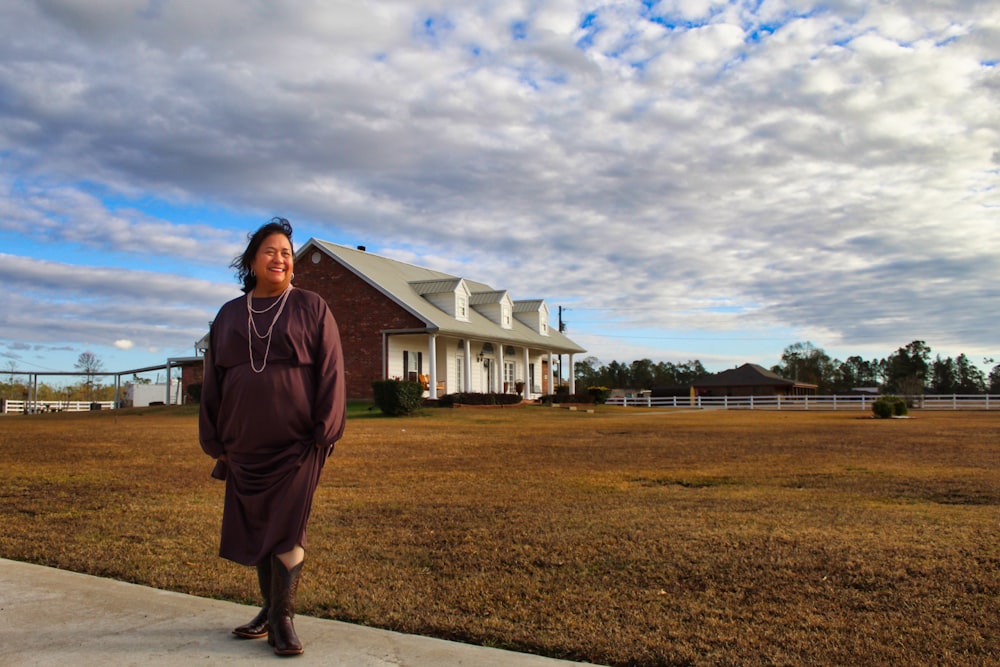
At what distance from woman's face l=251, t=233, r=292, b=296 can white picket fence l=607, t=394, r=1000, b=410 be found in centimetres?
4278

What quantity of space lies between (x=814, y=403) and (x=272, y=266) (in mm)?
46214

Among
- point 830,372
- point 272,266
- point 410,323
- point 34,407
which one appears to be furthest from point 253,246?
point 830,372

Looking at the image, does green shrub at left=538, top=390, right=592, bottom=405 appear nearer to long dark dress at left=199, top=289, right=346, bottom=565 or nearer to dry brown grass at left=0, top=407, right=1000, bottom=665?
dry brown grass at left=0, top=407, right=1000, bottom=665

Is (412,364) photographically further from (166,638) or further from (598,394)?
(166,638)

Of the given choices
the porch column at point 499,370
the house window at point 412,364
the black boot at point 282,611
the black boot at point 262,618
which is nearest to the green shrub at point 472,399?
the house window at point 412,364

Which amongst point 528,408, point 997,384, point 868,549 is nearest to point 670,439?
point 868,549

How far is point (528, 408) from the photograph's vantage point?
3478cm

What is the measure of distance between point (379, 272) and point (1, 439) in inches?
792

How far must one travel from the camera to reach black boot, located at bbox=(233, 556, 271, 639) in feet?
13.5

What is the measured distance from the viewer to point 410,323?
32844 millimetres

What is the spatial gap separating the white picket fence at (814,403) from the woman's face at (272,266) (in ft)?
140

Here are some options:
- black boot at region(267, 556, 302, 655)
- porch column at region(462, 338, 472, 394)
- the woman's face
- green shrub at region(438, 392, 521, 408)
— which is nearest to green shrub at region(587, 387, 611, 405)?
green shrub at region(438, 392, 521, 408)

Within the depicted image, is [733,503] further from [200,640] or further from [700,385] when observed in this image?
[700,385]

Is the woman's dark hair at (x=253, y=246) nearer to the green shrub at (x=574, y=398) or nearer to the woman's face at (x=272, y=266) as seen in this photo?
the woman's face at (x=272, y=266)
